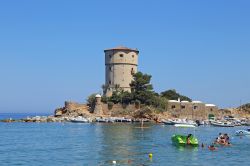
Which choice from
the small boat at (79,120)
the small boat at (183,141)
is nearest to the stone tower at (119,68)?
the small boat at (79,120)

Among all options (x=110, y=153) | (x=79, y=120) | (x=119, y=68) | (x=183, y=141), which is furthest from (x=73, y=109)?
(x=110, y=153)

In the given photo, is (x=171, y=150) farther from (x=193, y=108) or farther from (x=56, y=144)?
(x=193, y=108)

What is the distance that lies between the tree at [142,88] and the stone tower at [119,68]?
351cm

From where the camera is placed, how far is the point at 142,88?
7544 centimetres

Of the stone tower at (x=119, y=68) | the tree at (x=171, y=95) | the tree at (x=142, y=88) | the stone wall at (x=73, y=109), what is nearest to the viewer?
the tree at (x=142, y=88)

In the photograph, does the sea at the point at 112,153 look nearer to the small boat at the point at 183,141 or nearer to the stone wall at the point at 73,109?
the small boat at the point at 183,141

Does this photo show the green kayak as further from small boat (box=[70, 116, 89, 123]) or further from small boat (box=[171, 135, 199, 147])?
small boat (box=[70, 116, 89, 123])

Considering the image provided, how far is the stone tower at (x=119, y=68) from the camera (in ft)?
258

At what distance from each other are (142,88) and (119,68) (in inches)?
229

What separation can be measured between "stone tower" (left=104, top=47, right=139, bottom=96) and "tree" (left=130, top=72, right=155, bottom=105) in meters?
3.51

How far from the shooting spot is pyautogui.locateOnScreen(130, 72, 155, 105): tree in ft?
244

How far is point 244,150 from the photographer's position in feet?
117

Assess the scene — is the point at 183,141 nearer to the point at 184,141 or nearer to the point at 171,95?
the point at 184,141

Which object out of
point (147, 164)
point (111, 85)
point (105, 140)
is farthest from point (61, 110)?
point (147, 164)
